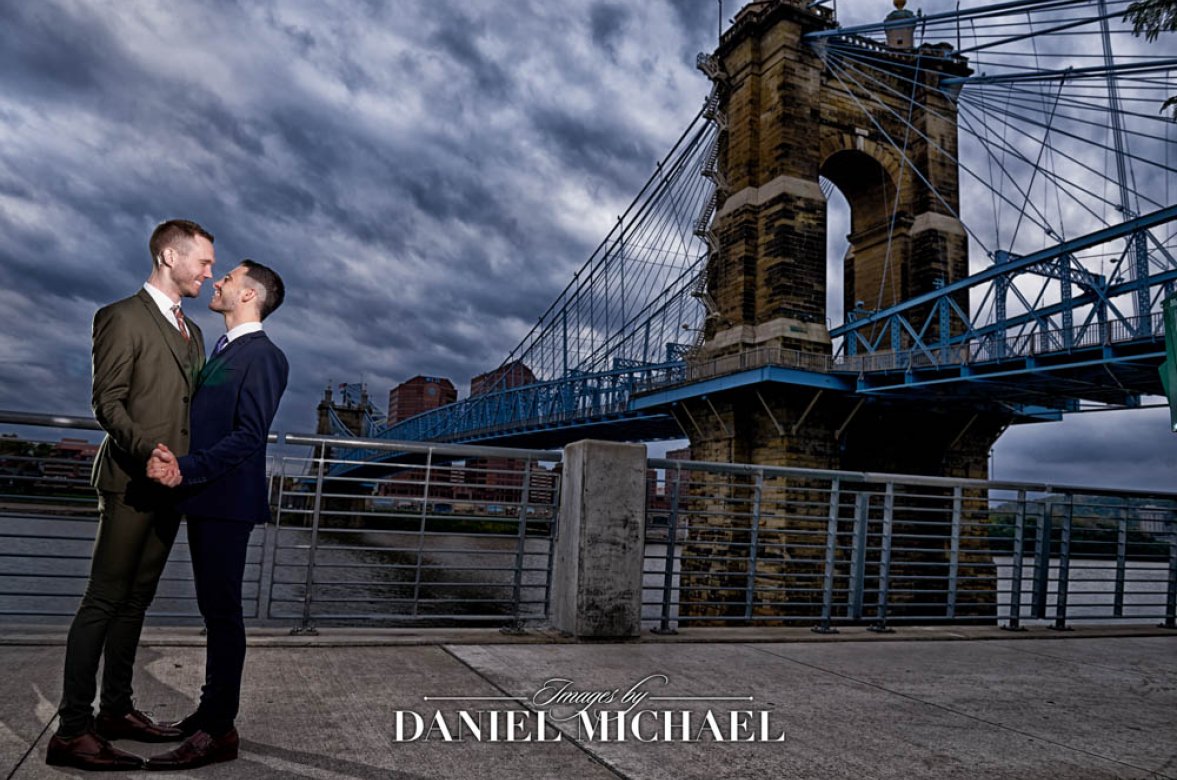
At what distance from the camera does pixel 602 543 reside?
16.0ft

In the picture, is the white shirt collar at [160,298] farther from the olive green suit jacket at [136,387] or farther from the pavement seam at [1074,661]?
the pavement seam at [1074,661]

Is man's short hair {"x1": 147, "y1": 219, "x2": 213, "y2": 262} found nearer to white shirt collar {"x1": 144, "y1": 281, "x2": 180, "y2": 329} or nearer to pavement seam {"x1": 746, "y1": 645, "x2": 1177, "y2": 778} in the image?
white shirt collar {"x1": 144, "y1": 281, "x2": 180, "y2": 329}

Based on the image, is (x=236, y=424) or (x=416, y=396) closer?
(x=236, y=424)

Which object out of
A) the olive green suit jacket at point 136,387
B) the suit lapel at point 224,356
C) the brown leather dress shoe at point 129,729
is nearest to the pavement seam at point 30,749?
the brown leather dress shoe at point 129,729

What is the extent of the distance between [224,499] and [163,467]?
265 millimetres

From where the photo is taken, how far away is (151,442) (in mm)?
2291

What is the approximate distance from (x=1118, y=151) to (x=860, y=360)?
809 cm

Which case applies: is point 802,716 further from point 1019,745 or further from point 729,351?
point 729,351

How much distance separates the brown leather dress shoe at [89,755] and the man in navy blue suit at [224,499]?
0.23 ft

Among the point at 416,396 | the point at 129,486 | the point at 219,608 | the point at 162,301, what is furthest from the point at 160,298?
the point at 416,396

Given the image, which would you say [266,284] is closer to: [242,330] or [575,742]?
[242,330]

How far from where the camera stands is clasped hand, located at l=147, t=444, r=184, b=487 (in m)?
2.21

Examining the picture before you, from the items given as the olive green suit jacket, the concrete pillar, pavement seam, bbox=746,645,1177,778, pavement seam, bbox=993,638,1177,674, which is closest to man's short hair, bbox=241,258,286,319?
the olive green suit jacket

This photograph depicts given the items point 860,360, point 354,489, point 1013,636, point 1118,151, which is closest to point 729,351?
point 860,360
